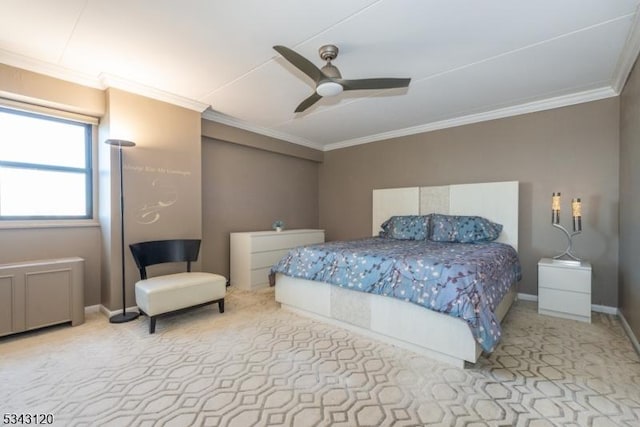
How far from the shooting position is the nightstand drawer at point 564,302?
2.95 m

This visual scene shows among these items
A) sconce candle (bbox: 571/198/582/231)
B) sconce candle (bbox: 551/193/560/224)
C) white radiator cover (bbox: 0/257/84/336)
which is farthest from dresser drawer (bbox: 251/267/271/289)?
sconce candle (bbox: 571/198/582/231)

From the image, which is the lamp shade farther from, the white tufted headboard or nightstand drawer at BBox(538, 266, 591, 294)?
nightstand drawer at BBox(538, 266, 591, 294)

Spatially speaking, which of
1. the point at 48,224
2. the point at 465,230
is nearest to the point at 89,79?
the point at 48,224

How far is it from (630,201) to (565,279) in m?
0.93

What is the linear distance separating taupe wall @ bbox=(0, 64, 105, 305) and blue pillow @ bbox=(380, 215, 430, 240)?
3690 millimetres

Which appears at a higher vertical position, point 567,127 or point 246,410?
point 567,127

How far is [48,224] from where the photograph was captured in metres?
2.97

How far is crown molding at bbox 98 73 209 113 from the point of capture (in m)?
3.01

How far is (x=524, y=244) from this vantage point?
3.77 m

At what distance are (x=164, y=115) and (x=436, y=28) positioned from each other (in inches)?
119

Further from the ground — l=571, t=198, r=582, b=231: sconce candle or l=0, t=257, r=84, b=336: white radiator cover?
l=571, t=198, r=582, b=231: sconce candle

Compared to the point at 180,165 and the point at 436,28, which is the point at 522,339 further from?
the point at 180,165

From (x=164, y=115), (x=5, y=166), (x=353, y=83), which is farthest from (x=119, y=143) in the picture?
(x=353, y=83)

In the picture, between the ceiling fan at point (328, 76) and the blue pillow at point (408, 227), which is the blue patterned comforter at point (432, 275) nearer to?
the blue pillow at point (408, 227)
